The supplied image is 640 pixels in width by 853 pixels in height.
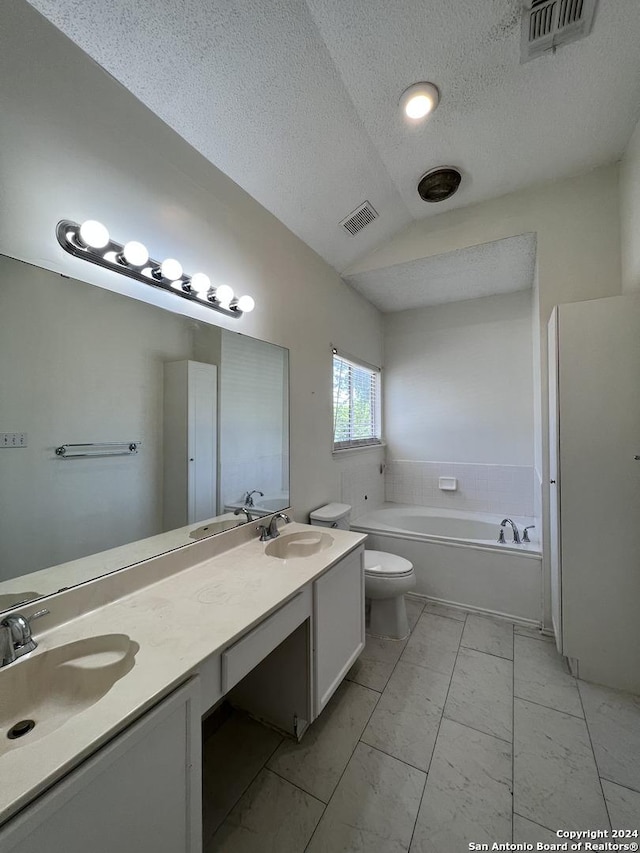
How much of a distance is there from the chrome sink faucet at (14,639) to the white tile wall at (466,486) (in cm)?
321

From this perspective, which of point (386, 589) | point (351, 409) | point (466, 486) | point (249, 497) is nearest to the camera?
point (249, 497)

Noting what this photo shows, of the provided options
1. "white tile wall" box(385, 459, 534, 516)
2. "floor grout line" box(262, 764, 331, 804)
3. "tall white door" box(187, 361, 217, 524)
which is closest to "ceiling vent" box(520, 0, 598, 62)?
"tall white door" box(187, 361, 217, 524)

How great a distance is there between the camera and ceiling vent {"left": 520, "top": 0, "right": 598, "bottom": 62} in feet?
4.09

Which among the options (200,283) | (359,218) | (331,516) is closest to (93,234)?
(200,283)

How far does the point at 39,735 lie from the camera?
30.3 inches

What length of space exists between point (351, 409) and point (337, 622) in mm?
1872

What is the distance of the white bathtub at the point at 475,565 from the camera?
7.45 feet

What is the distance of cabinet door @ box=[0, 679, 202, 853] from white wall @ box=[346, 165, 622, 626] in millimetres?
2243

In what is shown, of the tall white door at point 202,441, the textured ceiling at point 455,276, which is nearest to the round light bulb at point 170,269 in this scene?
the tall white door at point 202,441

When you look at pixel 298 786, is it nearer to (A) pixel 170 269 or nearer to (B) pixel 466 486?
(A) pixel 170 269

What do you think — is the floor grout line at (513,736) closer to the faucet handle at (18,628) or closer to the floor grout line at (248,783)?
the floor grout line at (248,783)

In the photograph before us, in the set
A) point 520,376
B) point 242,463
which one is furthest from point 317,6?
point 520,376

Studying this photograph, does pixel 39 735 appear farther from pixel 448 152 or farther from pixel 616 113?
pixel 616 113

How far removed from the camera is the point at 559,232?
2115 millimetres
